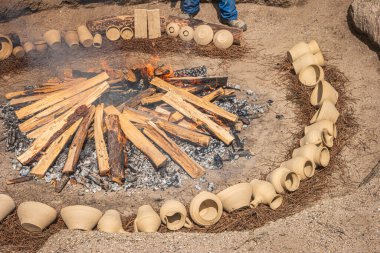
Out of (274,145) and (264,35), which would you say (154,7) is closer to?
(264,35)

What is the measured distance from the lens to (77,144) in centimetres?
714

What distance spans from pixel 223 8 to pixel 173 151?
431 cm

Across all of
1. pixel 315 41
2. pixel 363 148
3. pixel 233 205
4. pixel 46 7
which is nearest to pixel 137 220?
pixel 233 205

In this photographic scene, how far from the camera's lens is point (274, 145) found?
757 centimetres

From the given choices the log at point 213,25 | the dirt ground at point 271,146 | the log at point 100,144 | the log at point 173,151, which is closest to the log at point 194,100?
the dirt ground at point 271,146

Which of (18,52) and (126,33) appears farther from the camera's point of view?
(126,33)

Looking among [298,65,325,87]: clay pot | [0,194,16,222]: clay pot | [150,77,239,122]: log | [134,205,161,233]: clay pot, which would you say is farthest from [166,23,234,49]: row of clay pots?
[0,194,16,222]: clay pot

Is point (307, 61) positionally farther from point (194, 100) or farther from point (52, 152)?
point (52, 152)

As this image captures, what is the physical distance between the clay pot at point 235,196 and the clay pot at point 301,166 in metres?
0.86

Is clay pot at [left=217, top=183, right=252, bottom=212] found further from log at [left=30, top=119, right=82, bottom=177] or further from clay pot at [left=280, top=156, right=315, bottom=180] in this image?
log at [left=30, top=119, right=82, bottom=177]

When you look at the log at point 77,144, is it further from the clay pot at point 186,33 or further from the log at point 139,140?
the clay pot at point 186,33

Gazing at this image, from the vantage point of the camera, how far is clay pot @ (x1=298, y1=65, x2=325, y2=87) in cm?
862

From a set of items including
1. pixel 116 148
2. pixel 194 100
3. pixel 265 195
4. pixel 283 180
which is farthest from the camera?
pixel 194 100

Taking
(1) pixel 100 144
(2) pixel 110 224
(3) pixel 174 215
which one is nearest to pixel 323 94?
(3) pixel 174 215
